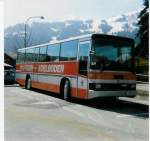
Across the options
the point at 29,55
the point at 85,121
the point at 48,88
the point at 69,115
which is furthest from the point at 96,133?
the point at 29,55

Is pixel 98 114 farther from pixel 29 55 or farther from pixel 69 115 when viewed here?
pixel 29 55

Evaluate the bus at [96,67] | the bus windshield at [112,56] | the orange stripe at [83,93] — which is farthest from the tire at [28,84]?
the bus windshield at [112,56]

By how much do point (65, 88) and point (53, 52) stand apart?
300cm

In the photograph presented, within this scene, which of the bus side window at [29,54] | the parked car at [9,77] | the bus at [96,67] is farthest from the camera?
the parked car at [9,77]

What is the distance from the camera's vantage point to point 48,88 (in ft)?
72.4

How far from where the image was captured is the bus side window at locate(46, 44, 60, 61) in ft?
69.5

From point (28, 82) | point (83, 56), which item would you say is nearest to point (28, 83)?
point (28, 82)

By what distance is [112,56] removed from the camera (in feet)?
56.0

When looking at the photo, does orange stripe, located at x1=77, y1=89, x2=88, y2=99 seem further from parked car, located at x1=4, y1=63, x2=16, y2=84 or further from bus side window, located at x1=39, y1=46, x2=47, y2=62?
parked car, located at x1=4, y1=63, x2=16, y2=84

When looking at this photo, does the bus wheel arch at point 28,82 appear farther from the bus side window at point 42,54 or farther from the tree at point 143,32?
the tree at point 143,32

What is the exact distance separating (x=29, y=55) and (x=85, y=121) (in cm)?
1473

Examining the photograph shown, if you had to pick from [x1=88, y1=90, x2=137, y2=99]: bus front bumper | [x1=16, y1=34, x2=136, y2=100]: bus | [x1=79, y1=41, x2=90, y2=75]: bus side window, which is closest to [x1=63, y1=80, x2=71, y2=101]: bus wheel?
[x1=16, y1=34, x2=136, y2=100]: bus

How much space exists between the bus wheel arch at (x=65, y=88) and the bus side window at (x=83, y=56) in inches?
62.7

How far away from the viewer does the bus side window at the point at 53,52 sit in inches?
834
